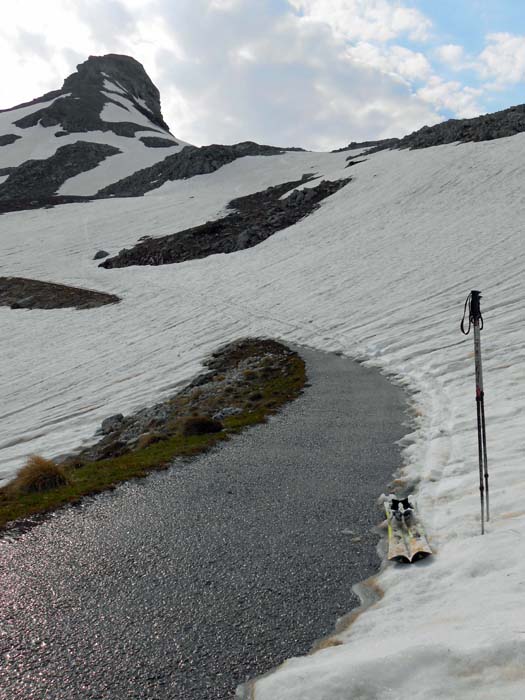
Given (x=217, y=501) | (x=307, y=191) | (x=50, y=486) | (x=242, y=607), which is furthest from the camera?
(x=307, y=191)

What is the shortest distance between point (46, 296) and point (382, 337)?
30156 mm

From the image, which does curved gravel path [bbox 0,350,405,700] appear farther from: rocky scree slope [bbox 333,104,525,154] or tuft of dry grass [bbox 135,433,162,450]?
rocky scree slope [bbox 333,104,525,154]

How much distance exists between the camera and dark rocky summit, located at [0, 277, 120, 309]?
39312 millimetres

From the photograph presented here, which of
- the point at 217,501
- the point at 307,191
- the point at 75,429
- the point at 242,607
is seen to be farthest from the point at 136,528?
the point at 307,191

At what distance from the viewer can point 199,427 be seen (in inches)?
536

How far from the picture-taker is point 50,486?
35.9 feet

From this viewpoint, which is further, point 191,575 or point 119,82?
point 119,82

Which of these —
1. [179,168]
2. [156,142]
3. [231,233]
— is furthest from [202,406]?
[156,142]

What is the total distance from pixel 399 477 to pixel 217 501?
3437mm

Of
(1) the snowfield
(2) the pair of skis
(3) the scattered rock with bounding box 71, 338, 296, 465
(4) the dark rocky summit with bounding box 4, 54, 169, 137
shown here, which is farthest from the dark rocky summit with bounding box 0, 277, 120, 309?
(4) the dark rocky summit with bounding box 4, 54, 169, 137

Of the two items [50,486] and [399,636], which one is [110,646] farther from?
[50,486]

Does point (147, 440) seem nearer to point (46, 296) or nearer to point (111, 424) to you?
point (111, 424)

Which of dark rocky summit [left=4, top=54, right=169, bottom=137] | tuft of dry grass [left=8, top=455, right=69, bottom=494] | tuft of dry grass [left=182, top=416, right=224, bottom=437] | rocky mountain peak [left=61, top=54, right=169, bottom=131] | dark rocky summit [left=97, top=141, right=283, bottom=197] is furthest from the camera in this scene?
rocky mountain peak [left=61, top=54, right=169, bottom=131]

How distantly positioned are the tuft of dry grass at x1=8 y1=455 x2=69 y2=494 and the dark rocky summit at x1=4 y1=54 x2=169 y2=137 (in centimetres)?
10820
